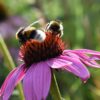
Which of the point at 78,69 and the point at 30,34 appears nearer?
the point at 78,69

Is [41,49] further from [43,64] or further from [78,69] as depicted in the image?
[78,69]

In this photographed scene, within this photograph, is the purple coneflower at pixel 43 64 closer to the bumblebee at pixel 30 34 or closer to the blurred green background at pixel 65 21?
the bumblebee at pixel 30 34

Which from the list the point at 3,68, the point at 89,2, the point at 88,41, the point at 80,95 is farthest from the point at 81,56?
the point at 89,2

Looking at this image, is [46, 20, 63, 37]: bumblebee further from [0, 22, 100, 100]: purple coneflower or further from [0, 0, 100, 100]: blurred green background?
[0, 0, 100, 100]: blurred green background

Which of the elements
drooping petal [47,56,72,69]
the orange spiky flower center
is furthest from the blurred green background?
drooping petal [47,56,72,69]

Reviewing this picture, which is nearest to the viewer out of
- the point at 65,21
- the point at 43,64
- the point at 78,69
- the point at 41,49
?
the point at 78,69

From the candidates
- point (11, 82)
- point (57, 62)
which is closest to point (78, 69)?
point (57, 62)

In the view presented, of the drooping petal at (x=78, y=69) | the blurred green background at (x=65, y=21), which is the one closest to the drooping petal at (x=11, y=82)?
the drooping petal at (x=78, y=69)

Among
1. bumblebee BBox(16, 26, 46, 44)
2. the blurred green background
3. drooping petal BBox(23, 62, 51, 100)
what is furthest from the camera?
the blurred green background
